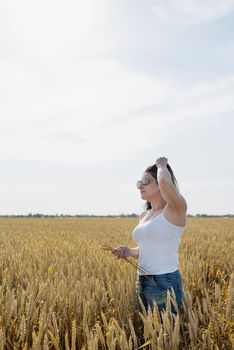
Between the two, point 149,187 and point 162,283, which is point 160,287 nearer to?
point 162,283

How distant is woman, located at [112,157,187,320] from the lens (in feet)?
9.72

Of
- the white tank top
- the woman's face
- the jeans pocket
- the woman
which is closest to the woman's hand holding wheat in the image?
the woman

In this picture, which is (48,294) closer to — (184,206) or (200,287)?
(184,206)

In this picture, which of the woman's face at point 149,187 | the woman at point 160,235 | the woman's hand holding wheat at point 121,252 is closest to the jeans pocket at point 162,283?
the woman at point 160,235

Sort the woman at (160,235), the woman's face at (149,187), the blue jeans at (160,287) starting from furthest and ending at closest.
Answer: the woman's face at (149,187) → the blue jeans at (160,287) → the woman at (160,235)

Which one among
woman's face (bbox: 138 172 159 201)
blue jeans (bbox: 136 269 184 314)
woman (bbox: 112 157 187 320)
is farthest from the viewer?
woman's face (bbox: 138 172 159 201)

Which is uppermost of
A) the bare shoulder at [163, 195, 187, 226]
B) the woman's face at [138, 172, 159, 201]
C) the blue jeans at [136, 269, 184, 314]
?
the woman's face at [138, 172, 159, 201]

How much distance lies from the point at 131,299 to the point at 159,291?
1.96 feet

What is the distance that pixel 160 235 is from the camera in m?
3.07

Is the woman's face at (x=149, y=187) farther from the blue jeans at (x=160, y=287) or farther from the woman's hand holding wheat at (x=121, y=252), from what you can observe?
the blue jeans at (x=160, y=287)

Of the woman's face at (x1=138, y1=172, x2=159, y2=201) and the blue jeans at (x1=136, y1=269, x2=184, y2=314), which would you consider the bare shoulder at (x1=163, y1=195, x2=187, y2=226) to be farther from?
the blue jeans at (x1=136, y1=269, x2=184, y2=314)

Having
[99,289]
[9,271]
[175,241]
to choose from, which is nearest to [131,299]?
[99,289]

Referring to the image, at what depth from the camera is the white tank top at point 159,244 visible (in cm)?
306

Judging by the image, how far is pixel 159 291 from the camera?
10.2 ft
